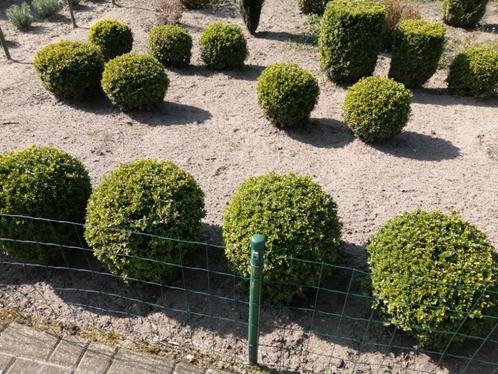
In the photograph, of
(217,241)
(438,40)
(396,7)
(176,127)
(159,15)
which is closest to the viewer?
(217,241)

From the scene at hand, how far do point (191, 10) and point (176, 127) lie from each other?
6.12 meters

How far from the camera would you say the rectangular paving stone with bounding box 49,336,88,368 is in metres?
3.92

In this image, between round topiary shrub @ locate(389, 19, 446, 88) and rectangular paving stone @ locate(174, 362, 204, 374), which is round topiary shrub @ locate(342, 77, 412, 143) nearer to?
round topiary shrub @ locate(389, 19, 446, 88)

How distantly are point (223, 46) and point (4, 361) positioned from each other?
647 centimetres

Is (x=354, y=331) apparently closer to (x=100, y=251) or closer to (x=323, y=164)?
(x=100, y=251)

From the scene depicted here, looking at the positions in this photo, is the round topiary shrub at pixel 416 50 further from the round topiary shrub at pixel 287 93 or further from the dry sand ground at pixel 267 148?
the round topiary shrub at pixel 287 93

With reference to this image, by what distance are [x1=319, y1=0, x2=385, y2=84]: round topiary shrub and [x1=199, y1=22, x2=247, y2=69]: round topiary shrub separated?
153 centimetres

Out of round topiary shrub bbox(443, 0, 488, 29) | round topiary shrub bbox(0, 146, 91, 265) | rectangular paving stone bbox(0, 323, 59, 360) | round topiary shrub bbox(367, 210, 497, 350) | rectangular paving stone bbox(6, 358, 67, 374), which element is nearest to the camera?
round topiary shrub bbox(367, 210, 497, 350)

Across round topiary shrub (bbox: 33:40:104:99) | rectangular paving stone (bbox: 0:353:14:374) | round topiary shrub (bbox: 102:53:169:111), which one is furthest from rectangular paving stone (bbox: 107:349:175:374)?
round topiary shrub (bbox: 33:40:104:99)

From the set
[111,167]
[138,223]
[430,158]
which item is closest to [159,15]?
[111,167]

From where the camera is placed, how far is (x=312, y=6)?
39.4 ft

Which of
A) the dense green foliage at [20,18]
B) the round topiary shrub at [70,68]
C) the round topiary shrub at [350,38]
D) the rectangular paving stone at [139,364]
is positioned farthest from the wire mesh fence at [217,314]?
the dense green foliage at [20,18]

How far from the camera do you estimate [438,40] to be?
8.03 meters

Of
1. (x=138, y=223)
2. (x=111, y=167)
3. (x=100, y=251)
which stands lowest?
(x=111, y=167)
